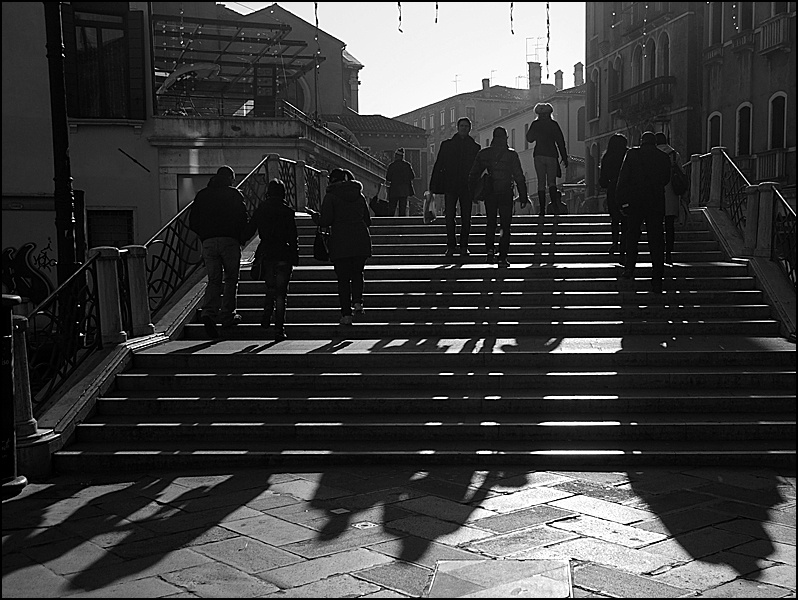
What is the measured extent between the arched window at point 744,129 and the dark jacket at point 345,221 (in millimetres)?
20054

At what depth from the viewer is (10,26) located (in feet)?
36.3

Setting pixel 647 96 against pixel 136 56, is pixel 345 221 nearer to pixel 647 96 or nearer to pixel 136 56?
pixel 136 56

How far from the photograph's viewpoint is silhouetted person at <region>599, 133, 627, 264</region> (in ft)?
36.9

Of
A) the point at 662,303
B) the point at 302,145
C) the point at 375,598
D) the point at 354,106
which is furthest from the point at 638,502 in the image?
the point at 354,106

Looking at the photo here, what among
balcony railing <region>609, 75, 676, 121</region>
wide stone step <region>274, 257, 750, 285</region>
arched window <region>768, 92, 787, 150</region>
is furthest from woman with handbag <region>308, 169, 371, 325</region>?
balcony railing <region>609, 75, 676, 121</region>

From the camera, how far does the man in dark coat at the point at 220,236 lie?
9.46 metres

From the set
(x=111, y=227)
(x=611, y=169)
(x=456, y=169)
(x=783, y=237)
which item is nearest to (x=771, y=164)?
(x=611, y=169)

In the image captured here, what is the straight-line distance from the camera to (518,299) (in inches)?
403

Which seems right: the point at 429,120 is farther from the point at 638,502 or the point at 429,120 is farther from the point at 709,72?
the point at 638,502

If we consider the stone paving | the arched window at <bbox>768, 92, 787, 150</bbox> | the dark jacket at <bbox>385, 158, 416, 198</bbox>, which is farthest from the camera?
the arched window at <bbox>768, 92, 787, 150</bbox>

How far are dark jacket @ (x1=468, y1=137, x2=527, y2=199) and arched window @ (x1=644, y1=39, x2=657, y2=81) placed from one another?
930 inches

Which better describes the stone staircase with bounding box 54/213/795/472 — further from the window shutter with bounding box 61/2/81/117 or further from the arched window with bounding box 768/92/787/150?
the arched window with bounding box 768/92/787/150

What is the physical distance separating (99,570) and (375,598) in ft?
4.70

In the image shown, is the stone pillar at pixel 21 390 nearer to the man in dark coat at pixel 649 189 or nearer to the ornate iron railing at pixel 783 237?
the man in dark coat at pixel 649 189
